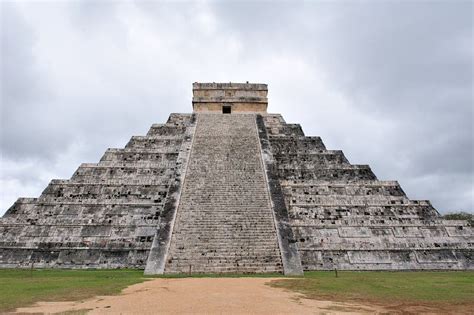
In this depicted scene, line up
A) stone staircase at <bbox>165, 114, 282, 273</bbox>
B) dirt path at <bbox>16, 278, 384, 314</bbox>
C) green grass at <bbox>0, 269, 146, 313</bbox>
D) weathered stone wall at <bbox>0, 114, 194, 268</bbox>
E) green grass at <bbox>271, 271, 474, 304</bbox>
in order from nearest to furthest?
1. dirt path at <bbox>16, 278, 384, 314</bbox>
2. green grass at <bbox>0, 269, 146, 313</bbox>
3. green grass at <bbox>271, 271, 474, 304</bbox>
4. stone staircase at <bbox>165, 114, 282, 273</bbox>
5. weathered stone wall at <bbox>0, 114, 194, 268</bbox>

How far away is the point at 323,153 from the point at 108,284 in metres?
11.3

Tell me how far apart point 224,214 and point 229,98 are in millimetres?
11548

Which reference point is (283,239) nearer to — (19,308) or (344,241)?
(344,241)

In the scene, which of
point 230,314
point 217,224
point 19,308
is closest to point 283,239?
point 217,224

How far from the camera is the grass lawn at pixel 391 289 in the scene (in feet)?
20.3

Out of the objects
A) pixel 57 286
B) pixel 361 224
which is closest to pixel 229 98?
pixel 361 224

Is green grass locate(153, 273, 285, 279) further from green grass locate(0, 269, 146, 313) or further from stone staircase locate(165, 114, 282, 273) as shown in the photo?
green grass locate(0, 269, 146, 313)

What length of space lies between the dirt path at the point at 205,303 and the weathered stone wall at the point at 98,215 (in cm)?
449

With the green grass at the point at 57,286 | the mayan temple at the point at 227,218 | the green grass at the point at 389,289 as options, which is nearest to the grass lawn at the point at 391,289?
the green grass at the point at 389,289

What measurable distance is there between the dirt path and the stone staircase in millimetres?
2602

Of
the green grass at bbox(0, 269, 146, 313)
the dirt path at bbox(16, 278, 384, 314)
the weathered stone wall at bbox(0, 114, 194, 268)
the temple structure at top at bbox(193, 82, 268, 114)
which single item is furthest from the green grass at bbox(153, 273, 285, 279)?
the temple structure at top at bbox(193, 82, 268, 114)

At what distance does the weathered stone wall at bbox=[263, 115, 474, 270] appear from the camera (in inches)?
443

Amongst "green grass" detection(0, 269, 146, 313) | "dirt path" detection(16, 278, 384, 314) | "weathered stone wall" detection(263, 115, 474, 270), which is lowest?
"dirt path" detection(16, 278, 384, 314)

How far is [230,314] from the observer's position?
16.3ft
